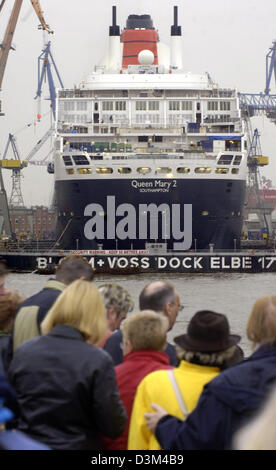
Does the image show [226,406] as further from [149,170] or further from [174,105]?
[174,105]

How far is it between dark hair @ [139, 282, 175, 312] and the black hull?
4228 centimetres

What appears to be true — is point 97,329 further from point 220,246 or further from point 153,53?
point 153,53

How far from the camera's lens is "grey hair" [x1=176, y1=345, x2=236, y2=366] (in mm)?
5242

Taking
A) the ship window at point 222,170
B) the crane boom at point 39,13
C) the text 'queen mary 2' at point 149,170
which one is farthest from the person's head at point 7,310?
the crane boom at point 39,13

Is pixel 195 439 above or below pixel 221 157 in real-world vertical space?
below

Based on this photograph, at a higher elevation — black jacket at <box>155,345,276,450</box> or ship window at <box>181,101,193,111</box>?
ship window at <box>181,101,193,111</box>

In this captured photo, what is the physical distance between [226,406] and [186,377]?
0.67 meters

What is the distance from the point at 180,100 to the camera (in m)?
57.3

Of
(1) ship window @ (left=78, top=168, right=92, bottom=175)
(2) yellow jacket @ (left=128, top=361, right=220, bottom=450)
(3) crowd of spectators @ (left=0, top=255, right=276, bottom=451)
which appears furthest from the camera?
(1) ship window @ (left=78, top=168, right=92, bottom=175)

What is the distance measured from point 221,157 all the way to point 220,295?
51.9 feet

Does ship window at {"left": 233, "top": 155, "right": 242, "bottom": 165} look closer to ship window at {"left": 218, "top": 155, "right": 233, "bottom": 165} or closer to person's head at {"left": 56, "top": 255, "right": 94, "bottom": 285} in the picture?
ship window at {"left": 218, "top": 155, "right": 233, "bottom": 165}

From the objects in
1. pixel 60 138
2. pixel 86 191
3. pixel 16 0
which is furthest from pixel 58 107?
pixel 16 0

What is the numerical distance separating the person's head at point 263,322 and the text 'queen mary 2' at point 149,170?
144 ft

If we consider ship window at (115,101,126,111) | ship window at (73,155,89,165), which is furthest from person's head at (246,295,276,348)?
ship window at (115,101,126,111)
